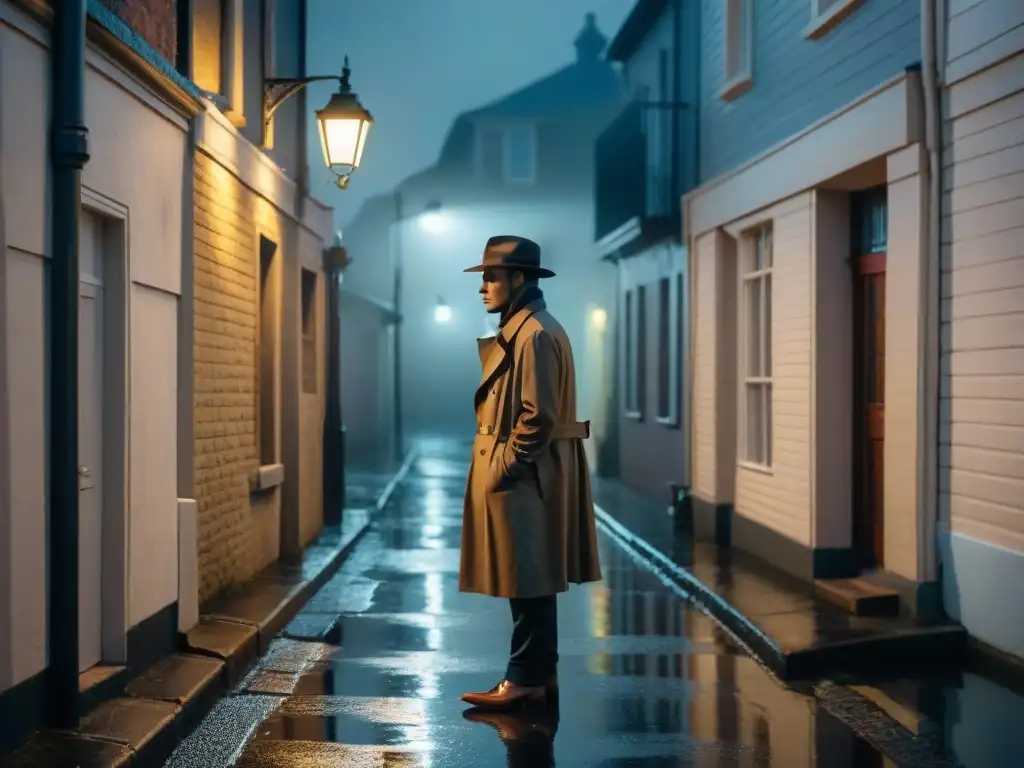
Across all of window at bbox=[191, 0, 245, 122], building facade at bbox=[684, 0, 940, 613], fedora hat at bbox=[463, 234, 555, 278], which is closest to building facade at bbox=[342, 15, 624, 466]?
building facade at bbox=[684, 0, 940, 613]

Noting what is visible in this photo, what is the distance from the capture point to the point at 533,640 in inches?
256

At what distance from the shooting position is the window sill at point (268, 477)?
10.6m

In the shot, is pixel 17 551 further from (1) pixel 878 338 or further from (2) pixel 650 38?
(2) pixel 650 38

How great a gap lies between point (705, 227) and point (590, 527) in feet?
24.9

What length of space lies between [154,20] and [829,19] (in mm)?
4975

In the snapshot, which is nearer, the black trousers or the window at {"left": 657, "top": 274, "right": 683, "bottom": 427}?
the black trousers

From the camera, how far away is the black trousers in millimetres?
6484

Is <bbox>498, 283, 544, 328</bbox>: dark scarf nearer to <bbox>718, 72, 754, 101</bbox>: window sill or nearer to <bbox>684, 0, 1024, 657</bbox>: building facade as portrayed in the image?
<bbox>684, 0, 1024, 657</bbox>: building facade

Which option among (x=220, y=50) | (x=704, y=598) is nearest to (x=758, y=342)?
(x=704, y=598)

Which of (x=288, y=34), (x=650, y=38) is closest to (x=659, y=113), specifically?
(x=650, y=38)

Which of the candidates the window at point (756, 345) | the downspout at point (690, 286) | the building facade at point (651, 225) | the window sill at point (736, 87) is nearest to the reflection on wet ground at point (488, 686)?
the window at point (756, 345)

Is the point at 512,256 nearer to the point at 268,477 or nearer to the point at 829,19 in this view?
the point at 829,19

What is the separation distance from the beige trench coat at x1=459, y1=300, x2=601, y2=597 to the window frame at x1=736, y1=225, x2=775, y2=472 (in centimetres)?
546

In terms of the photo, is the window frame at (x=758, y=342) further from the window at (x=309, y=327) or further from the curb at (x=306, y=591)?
the window at (x=309, y=327)
